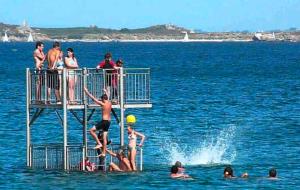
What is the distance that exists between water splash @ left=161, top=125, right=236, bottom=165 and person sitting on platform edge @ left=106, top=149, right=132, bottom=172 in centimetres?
465

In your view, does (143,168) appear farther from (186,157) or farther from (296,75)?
(296,75)

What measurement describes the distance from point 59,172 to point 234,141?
14662 millimetres

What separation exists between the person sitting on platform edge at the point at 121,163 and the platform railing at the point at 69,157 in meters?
0.24

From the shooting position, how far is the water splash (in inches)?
1628

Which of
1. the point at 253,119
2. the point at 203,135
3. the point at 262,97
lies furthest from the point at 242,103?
the point at 203,135

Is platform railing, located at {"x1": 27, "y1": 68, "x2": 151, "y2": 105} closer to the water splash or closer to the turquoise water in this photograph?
the turquoise water

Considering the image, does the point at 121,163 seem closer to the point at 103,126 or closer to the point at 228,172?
the point at 103,126

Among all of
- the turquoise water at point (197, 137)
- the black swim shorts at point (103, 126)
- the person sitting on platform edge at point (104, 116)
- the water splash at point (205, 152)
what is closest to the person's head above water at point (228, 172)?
the turquoise water at point (197, 137)

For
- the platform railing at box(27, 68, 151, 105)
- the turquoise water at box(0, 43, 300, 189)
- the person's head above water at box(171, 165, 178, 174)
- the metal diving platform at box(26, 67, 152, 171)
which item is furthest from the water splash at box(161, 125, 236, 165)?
the platform railing at box(27, 68, 151, 105)

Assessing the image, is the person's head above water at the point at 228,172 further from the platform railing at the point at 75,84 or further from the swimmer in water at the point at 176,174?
the platform railing at the point at 75,84

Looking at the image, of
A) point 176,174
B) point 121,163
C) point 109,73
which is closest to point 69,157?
point 121,163

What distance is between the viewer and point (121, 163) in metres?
36.0

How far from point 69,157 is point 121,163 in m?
1.66

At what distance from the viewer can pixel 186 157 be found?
42438 mm
